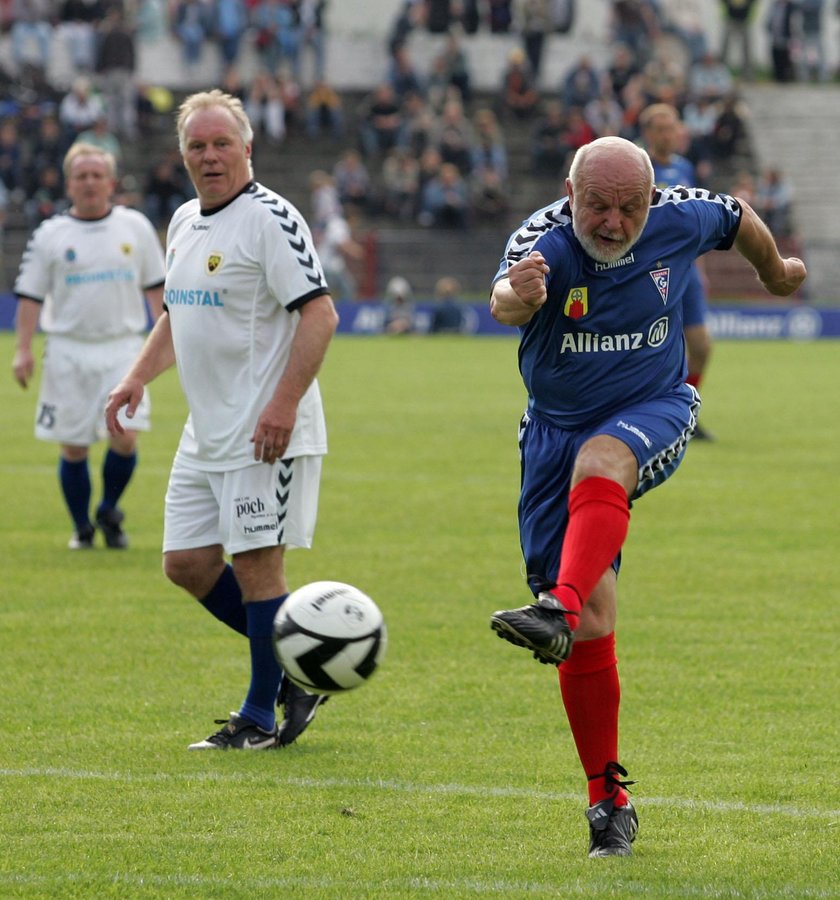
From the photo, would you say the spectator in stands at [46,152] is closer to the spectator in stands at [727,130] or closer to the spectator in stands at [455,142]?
the spectator in stands at [455,142]

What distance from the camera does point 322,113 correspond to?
3656cm

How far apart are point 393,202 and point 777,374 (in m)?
12.7

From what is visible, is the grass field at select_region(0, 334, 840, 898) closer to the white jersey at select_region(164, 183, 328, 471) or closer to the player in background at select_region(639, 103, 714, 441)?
the white jersey at select_region(164, 183, 328, 471)

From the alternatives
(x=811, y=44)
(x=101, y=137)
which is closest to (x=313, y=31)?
(x=101, y=137)

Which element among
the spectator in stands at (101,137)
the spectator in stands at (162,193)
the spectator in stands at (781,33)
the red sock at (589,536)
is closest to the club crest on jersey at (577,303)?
the red sock at (589,536)

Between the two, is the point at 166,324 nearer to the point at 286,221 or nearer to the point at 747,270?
the point at 286,221

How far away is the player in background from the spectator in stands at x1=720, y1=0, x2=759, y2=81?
26394mm

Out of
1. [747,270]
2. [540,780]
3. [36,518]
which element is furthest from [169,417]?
[747,270]

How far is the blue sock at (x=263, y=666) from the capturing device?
6.16 m

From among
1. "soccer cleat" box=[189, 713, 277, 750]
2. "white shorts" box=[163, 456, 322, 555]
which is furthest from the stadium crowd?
"soccer cleat" box=[189, 713, 277, 750]

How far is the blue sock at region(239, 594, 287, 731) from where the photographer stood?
6.16m

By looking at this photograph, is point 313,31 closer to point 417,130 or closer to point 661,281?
point 417,130

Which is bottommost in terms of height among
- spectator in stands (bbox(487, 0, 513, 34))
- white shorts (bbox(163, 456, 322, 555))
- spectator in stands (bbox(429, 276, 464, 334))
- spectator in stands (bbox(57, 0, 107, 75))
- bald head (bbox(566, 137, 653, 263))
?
spectator in stands (bbox(429, 276, 464, 334))

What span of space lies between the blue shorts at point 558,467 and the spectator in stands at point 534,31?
34.5 m
